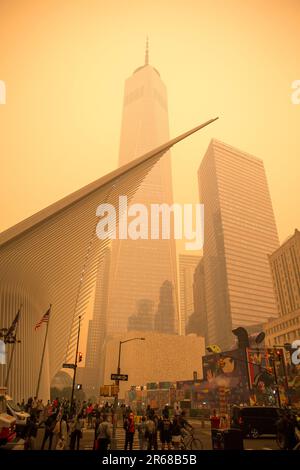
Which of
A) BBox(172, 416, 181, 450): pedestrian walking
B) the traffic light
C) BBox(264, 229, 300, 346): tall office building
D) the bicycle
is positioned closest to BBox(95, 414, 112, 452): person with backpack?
BBox(172, 416, 181, 450): pedestrian walking

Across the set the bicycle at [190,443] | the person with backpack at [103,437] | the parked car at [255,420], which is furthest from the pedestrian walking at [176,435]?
the parked car at [255,420]

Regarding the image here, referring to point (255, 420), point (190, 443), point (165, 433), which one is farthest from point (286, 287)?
point (165, 433)

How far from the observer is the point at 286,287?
11569 cm

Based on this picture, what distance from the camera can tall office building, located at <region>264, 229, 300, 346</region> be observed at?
297 feet

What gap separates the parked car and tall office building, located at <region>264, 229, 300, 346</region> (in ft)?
246

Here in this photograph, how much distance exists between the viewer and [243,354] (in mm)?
51438

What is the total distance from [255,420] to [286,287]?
106793 millimetres

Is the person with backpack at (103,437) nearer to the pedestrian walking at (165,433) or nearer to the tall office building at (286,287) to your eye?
the pedestrian walking at (165,433)

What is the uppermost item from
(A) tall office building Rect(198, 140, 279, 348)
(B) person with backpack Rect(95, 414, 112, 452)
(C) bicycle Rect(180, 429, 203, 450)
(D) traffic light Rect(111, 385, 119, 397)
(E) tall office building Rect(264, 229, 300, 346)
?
(A) tall office building Rect(198, 140, 279, 348)

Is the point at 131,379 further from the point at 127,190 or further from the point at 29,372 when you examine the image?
the point at 127,190

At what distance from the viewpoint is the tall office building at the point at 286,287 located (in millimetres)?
90625

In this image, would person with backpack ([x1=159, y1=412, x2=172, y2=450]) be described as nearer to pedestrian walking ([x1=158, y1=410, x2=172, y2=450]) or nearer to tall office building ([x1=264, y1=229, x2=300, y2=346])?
pedestrian walking ([x1=158, y1=410, x2=172, y2=450])
